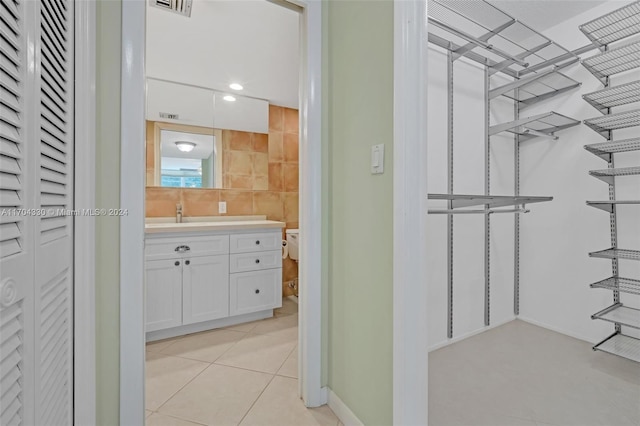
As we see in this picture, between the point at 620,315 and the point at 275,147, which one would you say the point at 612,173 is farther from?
the point at 275,147

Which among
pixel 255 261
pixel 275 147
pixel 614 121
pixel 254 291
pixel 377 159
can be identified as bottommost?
pixel 254 291

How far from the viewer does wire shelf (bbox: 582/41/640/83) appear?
1803mm

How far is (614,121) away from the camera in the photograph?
6.36 feet

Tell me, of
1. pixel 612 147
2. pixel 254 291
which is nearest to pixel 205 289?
pixel 254 291

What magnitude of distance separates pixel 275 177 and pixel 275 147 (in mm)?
336

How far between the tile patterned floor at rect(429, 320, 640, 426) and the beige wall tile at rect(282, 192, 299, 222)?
1988 mm

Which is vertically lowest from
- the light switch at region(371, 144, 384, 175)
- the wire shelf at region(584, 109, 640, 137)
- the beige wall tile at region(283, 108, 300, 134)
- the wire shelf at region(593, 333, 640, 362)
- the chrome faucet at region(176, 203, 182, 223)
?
the wire shelf at region(593, 333, 640, 362)

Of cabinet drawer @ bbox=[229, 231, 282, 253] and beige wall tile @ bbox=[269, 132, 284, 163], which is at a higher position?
beige wall tile @ bbox=[269, 132, 284, 163]

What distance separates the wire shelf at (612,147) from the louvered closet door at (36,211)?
2.73m

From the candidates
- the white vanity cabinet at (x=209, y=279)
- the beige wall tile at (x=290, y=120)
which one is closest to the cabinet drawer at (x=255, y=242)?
the white vanity cabinet at (x=209, y=279)

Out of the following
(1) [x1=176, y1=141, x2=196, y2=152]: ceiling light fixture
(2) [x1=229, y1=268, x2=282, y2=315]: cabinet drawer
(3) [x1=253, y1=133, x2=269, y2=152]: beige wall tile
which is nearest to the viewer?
(2) [x1=229, y1=268, x2=282, y2=315]: cabinet drawer

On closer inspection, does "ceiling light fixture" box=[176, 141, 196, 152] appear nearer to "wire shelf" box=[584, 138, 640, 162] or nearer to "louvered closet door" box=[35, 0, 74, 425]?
"louvered closet door" box=[35, 0, 74, 425]

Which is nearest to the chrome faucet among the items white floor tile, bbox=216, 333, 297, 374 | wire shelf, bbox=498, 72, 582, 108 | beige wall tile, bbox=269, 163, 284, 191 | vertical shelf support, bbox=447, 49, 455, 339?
beige wall tile, bbox=269, 163, 284, 191

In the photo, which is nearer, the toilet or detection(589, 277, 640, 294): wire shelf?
detection(589, 277, 640, 294): wire shelf
